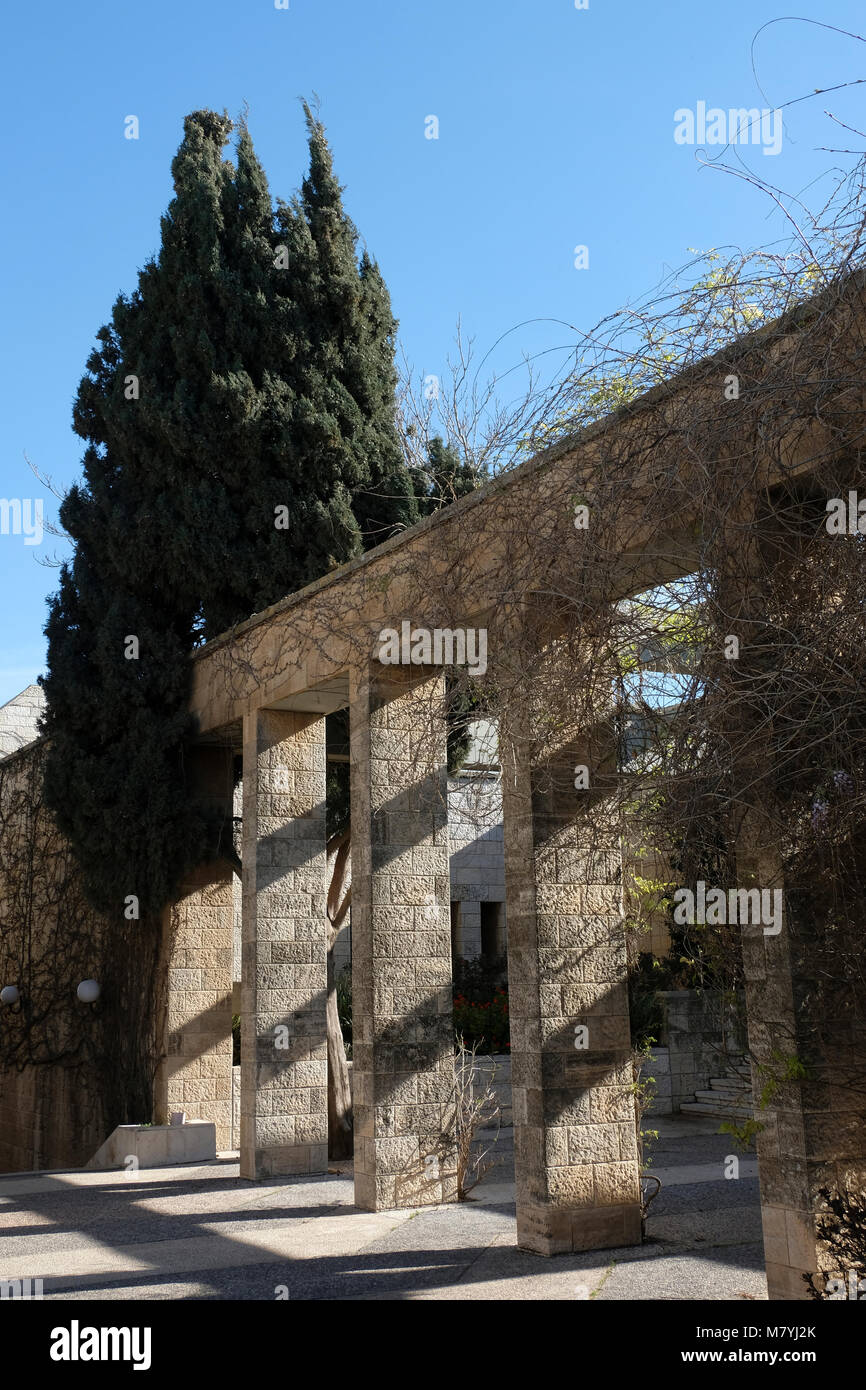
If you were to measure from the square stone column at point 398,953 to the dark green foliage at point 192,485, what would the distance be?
277 centimetres

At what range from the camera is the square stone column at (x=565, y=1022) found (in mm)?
5910

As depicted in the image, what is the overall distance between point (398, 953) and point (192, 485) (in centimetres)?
493

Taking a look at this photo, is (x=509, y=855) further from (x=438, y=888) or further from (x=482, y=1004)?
(x=482, y=1004)

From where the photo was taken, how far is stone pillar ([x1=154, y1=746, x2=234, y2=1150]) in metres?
10.4

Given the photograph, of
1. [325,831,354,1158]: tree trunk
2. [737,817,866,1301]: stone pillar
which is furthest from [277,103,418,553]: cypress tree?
[737,817,866,1301]: stone pillar

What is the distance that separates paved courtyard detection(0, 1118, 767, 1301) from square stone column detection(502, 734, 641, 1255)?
0.23m

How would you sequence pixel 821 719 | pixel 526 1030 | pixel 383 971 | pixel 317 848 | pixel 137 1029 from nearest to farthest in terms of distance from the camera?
pixel 821 719, pixel 526 1030, pixel 383 971, pixel 317 848, pixel 137 1029

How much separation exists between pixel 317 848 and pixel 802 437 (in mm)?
6049

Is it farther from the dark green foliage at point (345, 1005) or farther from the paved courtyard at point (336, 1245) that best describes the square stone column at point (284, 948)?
the dark green foliage at point (345, 1005)

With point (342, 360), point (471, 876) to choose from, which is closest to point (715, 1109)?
point (471, 876)

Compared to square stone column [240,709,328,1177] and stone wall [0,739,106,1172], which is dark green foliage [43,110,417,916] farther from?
stone wall [0,739,106,1172]

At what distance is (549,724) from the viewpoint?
5.06 m
